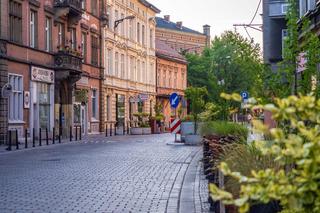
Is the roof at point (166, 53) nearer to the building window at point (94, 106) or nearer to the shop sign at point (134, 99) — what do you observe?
the shop sign at point (134, 99)

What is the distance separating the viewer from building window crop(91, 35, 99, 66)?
50.2 metres

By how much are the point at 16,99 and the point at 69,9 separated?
9169 mm

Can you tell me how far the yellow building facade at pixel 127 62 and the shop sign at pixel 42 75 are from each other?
1230 centimetres

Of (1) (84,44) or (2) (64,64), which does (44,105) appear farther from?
(1) (84,44)

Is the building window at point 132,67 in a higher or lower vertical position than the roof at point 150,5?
lower

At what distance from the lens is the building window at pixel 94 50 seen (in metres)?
50.2

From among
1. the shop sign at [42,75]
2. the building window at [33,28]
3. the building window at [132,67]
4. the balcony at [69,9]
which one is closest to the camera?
the shop sign at [42,75]

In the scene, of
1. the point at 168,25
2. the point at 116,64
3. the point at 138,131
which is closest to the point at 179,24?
the point at 168,25

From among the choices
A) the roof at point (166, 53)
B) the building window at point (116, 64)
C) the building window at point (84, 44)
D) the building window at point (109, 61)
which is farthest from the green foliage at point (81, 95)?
the roof at point (166, 53)

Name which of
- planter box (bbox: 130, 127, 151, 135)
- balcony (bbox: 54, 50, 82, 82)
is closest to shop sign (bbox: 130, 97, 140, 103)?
planter box (bbox: 130, 127, 151, 135)

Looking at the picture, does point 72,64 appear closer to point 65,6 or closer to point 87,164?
point 65,6

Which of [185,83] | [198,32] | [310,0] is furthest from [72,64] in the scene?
[198,32]

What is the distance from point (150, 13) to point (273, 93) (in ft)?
208

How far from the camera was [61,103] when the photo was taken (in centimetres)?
4266
